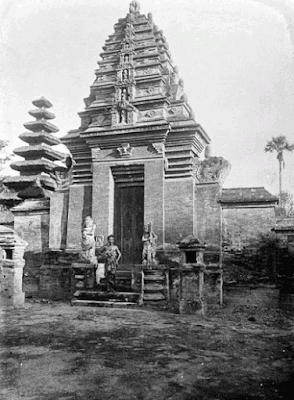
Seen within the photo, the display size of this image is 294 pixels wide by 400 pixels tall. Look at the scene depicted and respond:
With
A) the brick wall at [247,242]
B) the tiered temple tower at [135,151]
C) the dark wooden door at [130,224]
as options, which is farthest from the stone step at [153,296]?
the dark wooden door at [130,224]

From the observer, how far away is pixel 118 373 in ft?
15.6

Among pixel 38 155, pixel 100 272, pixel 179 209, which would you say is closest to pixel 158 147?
pixel 179 209

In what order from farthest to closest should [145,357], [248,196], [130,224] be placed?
[130,224] → [248,196] → [145,357]

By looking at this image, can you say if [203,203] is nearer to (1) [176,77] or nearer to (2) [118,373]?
(1) [176,77]

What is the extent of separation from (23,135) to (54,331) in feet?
54.7

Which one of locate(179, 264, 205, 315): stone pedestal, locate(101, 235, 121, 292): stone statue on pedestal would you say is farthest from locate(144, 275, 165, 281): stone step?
locate(179, 264, 205, 315): stone pedestal

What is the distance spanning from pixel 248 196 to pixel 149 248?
12.4ft

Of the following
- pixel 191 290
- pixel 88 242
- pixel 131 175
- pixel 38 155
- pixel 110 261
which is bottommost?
pixel 191 290

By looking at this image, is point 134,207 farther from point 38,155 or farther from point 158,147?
point 38,155

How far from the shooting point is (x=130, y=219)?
1423 centimetres

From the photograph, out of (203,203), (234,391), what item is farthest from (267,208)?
(234,391)

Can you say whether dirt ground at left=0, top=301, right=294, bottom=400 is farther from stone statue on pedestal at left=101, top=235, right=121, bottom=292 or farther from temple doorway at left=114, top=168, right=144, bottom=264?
temple doorway at left=114, top=168, right=144, bottom=264

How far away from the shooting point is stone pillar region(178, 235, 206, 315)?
9.45 m

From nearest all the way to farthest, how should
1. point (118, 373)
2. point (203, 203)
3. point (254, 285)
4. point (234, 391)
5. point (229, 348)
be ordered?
1. point (234, 391)
2. point (118, 373)
3. point (229, 348)
4. point (254, 285)
5. point (203, 203)
